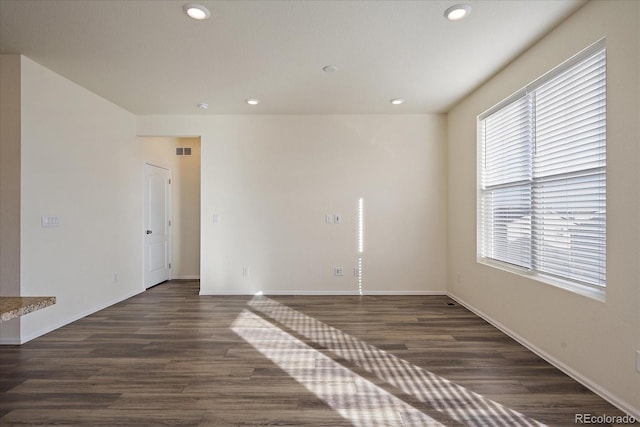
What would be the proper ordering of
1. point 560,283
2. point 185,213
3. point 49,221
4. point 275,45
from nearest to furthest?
1. point 560,283
2. point 275,45
3. point 49,221
4. point 185,213

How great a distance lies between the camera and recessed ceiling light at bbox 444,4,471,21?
88.7 inches

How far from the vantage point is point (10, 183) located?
2918 millimetres

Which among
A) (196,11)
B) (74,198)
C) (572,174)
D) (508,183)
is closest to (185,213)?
(74,198)

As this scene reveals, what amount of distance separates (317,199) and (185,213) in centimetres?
291

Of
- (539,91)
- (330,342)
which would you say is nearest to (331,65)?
(539,91)

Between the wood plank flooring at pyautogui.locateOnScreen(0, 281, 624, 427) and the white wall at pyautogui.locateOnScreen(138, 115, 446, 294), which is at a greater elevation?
the white wall at pyautogui.locateOnScreen(138, 115, 446, 294)

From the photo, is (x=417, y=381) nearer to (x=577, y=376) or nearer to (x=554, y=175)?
(x=577, y=376)

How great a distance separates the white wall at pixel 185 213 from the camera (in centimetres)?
604

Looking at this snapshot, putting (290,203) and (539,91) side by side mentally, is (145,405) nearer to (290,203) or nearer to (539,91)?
(290,203)

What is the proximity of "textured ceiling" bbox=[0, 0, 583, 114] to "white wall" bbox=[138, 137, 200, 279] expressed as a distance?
2.09 m

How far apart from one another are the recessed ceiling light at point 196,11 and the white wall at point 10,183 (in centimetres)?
198

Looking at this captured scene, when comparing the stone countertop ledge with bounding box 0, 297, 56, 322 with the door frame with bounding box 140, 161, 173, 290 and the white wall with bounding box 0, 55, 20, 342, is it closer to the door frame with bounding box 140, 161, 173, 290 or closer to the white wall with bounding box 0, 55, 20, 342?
the white wall with bounding box 0, 55, 20, 342

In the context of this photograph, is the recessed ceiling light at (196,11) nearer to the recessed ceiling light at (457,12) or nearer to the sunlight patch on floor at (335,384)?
the recessed ceiling light at (457,12)

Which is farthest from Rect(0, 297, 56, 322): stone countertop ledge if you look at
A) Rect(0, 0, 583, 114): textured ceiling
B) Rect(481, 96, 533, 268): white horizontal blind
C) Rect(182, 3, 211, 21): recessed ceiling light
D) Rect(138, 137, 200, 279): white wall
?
Rect(138, 137, 200, 279): white wall
